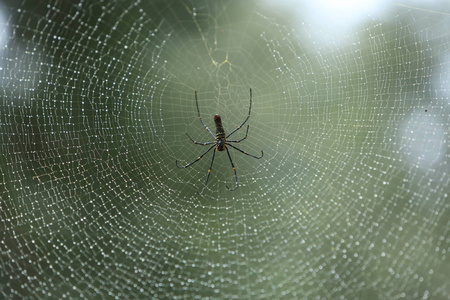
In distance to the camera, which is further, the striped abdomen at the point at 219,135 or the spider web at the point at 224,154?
the striped abdomen at the point at 219,135

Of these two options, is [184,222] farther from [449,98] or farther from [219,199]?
[449,98]

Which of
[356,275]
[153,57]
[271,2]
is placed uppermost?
[271,2]

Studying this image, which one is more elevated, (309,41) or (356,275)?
(309,41)

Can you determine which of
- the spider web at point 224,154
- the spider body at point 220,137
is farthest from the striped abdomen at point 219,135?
the spider web at point 224,154

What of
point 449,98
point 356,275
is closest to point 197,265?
point 356,275

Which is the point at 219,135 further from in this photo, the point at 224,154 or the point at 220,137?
the point at 224,154

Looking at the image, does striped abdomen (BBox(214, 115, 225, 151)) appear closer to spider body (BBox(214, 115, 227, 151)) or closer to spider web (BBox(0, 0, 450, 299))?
spider body (BBox(214, 115, 227, 151))

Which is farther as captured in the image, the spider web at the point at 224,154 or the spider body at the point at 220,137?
the spider body at the point at 220,137

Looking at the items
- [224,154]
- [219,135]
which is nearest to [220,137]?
[219,135]

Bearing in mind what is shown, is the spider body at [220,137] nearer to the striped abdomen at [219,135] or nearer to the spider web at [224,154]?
the striped abdomen at [219,135]
